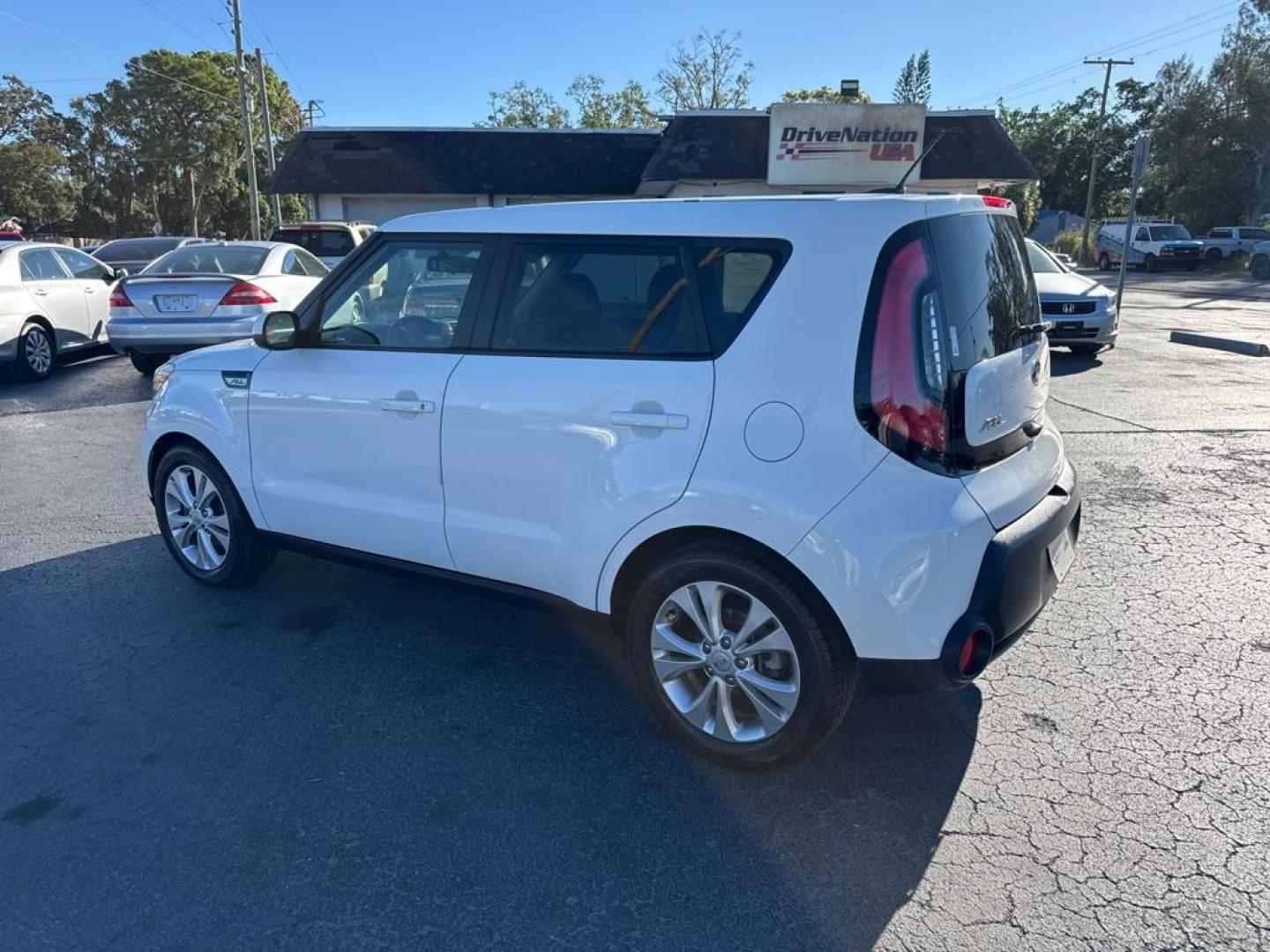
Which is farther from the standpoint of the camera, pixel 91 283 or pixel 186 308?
pixel 91 283

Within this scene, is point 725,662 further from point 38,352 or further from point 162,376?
point 38,352

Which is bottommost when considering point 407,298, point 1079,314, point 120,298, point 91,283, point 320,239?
point 1079,314

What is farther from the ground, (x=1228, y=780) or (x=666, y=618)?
(x=666, y=618)

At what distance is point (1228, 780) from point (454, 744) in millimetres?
2640

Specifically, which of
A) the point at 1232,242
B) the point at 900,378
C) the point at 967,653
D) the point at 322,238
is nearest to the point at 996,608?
the point at 967,653

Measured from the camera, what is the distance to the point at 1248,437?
7.50 meters

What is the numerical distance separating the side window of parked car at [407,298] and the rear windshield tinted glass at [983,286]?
5.79ft

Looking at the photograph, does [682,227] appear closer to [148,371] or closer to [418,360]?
[418,360]

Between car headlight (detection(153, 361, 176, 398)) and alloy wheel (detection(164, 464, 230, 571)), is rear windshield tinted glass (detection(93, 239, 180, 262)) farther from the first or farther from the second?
alloy wheel (detection(164, 464, 230, 571))

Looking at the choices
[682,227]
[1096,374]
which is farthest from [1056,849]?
[1096,374]

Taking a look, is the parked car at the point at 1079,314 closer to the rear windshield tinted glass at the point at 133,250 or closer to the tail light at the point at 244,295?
the tail light at the point at 244,295

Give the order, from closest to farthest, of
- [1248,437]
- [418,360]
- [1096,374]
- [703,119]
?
[418,360]
[1248,437]
[1096,374]
[703,119]

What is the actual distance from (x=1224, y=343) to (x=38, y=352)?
15787mm

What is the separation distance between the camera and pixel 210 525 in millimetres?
4531
